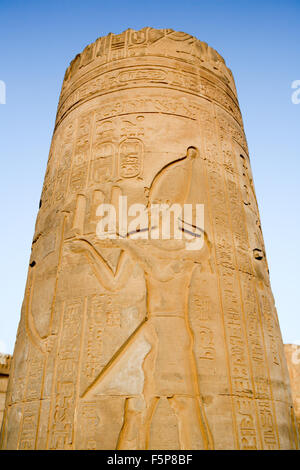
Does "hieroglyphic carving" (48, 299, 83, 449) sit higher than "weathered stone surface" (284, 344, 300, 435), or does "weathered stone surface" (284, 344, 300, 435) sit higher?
"weathered stone surface" (284, 344, 300, 435)

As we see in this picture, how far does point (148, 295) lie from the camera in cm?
328

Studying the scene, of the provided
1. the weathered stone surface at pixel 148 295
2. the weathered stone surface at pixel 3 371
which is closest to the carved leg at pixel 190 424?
the weathered stone surface at pixel 148 295

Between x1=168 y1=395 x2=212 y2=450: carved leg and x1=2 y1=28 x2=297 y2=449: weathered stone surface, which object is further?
x1=2 y1=28 x2=297 y2=449: weathered stone surface

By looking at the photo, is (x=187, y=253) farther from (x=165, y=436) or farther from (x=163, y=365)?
(x=165, y=436)

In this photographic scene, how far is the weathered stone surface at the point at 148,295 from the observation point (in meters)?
2.90

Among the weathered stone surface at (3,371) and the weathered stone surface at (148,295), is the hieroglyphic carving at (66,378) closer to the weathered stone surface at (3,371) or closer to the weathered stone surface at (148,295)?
the weathered stone surface at (148,295)

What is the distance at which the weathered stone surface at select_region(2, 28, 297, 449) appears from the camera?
2.90m

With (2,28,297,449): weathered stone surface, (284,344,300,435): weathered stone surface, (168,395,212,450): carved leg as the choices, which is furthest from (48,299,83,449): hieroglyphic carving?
(284,344,300,435): weathered stone surface

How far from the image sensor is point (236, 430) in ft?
9.63

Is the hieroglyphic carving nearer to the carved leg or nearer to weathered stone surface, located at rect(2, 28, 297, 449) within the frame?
weathered stone surface, located at rect(2, 28, 297, 449)

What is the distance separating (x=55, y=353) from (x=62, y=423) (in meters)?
0.56

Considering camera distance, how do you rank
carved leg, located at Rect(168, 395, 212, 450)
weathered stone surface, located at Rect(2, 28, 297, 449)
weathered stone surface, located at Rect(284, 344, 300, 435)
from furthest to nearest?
1. weathered stone surface, located at Rect(284, 344, 300, 435)
2. weathered stone surface, located at Rect(2, 28, 297, 449)
3. carved leg, located at Rect(168, 395, 212, 450)

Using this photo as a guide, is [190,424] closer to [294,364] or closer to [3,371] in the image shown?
[294,364]
